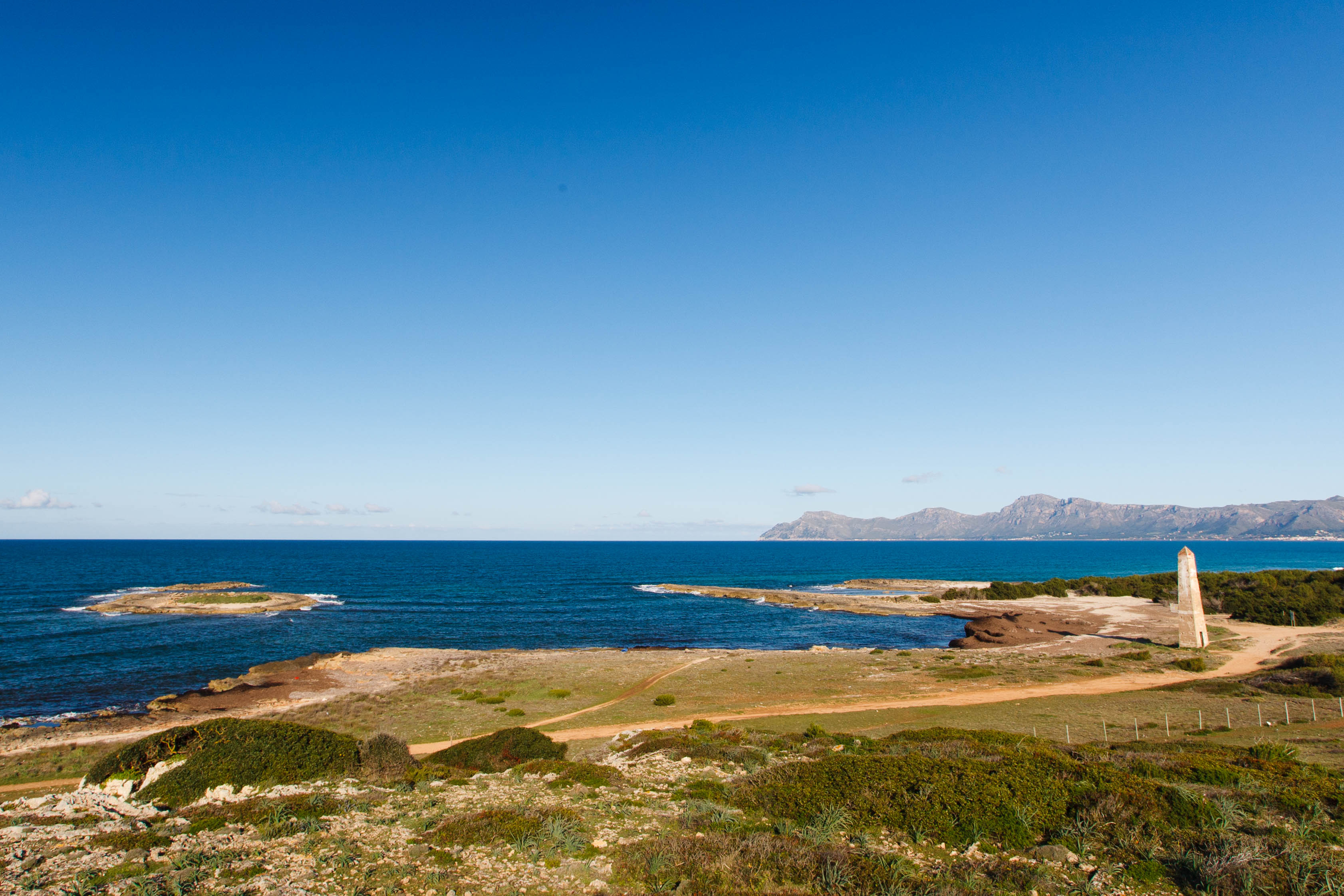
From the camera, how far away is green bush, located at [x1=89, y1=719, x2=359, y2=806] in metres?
18.7

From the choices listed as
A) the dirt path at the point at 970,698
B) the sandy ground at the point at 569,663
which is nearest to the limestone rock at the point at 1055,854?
the dirt path at the point at 970,698

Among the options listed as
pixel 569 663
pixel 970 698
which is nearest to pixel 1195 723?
pixel 970 698

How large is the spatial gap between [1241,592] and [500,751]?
87413 millimetres

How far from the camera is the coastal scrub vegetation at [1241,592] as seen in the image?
6556 cm

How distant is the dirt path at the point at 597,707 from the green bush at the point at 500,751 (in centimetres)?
254

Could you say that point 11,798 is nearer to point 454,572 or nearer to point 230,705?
point 230,705

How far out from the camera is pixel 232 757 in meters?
20.0

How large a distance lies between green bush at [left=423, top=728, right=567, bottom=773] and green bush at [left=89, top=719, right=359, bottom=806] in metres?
3.95

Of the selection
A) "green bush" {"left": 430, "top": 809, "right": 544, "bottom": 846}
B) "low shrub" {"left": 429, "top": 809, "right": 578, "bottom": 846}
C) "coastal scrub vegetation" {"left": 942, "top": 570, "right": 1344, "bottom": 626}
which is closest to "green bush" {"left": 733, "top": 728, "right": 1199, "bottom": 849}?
"low shrub" {"left": 429, "top": 809, "right": 578, "bottom": 846}

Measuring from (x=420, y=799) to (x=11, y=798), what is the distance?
62.5ft

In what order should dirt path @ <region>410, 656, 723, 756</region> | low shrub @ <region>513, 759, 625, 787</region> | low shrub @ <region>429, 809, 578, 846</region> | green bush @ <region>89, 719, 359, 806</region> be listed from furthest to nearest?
dirt path @ <region>410, 656, 723, 756</region>, low shrub @ <region>513, 759, 625, 787</region>, green bush @ <region>89, 719, 359, 806</region>, low shrub @ <region>429, 809, 578, 846</region>

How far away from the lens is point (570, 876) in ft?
41.4

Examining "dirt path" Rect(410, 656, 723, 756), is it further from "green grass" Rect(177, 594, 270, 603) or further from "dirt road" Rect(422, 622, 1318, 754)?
"green grass" Rect(177, 594, 270, 603)

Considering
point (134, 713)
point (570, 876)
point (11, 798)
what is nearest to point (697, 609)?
point (134, 713)
